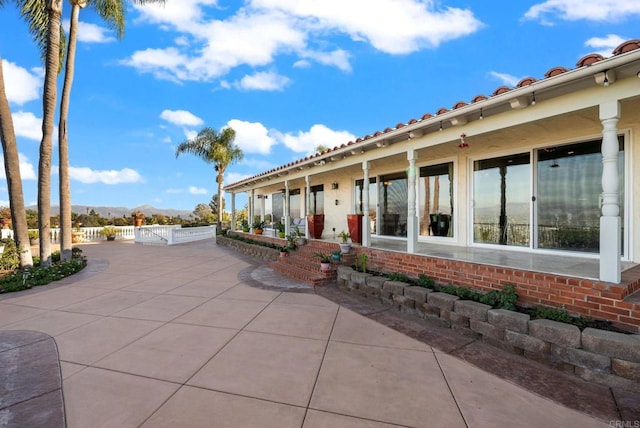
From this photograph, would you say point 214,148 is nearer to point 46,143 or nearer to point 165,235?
point 165,235

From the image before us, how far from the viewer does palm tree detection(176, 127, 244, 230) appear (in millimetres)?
20578

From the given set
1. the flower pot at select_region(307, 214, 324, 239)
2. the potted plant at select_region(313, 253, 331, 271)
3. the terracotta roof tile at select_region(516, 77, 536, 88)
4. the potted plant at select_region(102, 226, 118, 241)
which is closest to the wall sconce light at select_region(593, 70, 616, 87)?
the terracotta roof tile at select_region(516, 77, 536, 88)

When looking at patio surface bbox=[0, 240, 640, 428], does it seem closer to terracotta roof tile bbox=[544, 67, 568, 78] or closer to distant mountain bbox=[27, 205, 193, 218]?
terracotta roof tile bbox=[544, 67, 568, 78]

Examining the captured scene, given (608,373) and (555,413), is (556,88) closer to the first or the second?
(608,373)

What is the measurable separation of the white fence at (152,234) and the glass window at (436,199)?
13.3 m

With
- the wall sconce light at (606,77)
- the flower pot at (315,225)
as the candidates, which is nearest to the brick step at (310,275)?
the flower pot at (315,225)

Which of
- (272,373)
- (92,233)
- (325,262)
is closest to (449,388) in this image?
(272,373)

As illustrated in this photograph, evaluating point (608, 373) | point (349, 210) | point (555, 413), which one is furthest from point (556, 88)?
point (349, 210)

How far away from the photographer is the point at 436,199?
7.38 meters

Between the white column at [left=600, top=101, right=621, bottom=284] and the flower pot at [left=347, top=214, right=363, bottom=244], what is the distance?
4638mm

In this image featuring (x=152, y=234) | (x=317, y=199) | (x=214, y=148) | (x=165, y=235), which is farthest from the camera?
(x=214, y=148)

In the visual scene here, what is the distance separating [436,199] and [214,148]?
1724 centimetres

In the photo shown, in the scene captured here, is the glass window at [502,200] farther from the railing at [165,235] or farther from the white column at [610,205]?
the railing at [165,235]

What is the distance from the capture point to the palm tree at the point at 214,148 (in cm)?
2058
